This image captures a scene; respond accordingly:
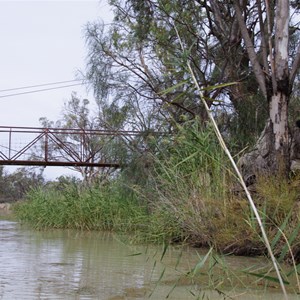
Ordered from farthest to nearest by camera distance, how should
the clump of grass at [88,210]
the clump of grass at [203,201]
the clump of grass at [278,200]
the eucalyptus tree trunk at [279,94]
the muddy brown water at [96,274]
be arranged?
1. the clump of grass at [88,210]
2. the eucalyptus tree trunk at [279,94]
3. the clump of grass at [203,201]
4. the clump of grass at [278,200]
5. the muddy brown water at [96,274]

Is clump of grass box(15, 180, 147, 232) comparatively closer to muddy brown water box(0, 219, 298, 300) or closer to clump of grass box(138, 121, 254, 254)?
clump of grass box(138, 121, 254, 254)

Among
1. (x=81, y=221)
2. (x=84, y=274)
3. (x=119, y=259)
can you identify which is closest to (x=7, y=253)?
(x=119, y=259)

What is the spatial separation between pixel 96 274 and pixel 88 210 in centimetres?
719

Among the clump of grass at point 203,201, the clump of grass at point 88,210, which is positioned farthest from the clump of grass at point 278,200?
the clump of grass at point 88,210

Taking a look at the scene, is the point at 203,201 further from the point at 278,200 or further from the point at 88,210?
the point at 88,210

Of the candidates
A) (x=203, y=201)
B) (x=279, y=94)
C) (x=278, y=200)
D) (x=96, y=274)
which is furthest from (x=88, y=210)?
(x=96, y=274)

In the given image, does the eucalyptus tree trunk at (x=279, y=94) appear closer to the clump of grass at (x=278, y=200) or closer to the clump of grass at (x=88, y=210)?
the clump of grass at (x=278, y=200)

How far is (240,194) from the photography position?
776cm

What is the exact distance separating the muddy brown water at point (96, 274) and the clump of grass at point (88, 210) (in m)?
2.88

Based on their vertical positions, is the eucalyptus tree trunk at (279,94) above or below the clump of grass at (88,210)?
above

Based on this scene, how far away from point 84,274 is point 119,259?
138 cm

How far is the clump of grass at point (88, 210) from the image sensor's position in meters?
11.6

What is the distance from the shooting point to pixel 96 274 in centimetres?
541

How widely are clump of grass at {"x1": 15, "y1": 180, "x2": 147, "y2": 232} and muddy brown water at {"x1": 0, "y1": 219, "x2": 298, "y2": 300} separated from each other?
2881 mm
